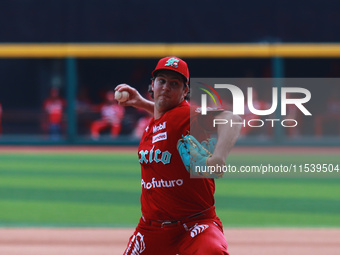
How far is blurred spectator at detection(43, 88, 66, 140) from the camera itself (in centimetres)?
2112

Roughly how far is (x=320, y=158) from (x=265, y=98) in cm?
450

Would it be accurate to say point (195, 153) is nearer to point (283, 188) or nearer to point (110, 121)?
point (283, 188)

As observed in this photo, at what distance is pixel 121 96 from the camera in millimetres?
4012

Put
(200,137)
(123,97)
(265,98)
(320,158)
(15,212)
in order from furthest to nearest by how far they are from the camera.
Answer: (265,98), (320,158), (15,212), (123,97), (200,137)

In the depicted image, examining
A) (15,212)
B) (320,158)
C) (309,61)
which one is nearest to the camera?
(15,212)

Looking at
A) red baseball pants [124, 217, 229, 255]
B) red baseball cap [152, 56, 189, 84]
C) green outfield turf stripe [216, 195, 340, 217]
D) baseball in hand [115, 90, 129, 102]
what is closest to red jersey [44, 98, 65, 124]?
green outfield turf stripe [216, 195, 340, 217]

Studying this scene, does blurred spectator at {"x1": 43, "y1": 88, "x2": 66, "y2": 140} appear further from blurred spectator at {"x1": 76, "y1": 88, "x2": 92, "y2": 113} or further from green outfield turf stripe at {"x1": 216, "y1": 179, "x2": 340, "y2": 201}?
green outfield turf stripe at {"x1": 216, "y1": 179, "x2": 340, "y2": 201}

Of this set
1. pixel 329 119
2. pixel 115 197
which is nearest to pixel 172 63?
pixel 115 197

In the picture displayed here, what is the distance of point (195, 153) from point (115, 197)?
22.0ft

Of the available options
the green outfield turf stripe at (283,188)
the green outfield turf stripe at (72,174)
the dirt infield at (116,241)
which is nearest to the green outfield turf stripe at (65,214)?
the dirt infield at (116,241)

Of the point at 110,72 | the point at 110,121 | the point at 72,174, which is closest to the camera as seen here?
the point at 72,174
